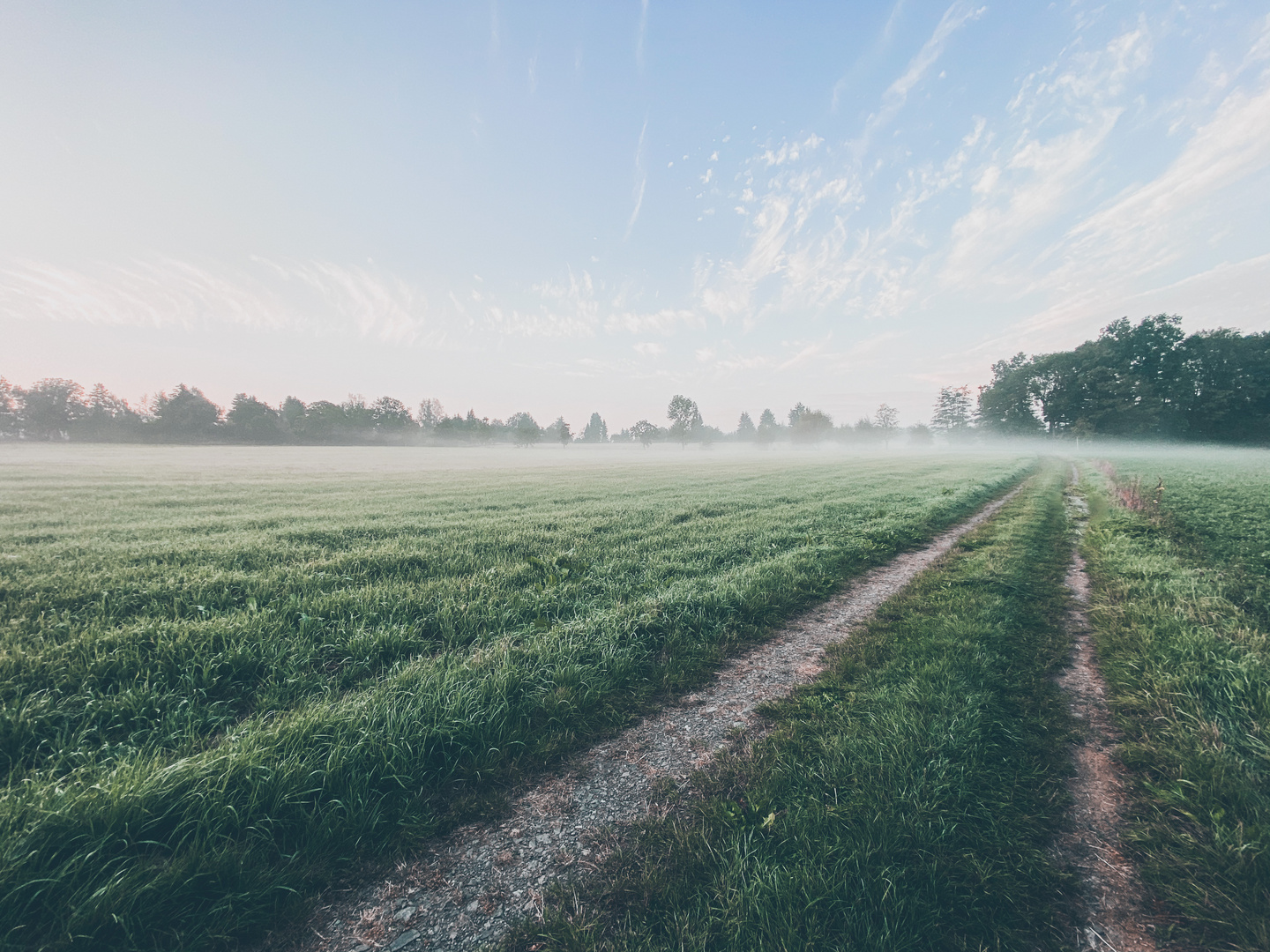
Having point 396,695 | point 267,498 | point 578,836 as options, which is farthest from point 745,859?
point 267,498

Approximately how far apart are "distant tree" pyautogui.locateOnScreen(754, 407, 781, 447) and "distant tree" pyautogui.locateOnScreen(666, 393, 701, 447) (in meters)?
28.8

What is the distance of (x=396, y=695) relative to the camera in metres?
3.62

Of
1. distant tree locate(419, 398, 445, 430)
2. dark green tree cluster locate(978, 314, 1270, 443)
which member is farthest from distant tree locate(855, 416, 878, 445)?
distant tree locate(419, 398, 445, 430)

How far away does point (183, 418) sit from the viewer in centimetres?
9312

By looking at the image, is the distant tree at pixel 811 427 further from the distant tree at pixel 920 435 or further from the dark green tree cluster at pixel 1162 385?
the dark green tree cluster at pixel 1162 385

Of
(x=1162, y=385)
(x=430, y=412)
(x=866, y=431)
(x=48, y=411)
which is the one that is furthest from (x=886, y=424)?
(x=48, y=411)

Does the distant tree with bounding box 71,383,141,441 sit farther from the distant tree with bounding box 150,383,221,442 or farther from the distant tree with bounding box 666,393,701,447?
the distant tree with bounding box 666,393,701,447

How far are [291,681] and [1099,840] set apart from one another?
5.90m

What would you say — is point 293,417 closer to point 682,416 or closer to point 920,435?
point 682,416

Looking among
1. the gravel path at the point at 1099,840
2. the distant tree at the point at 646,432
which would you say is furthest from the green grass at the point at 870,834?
the distant tree at the point at 646,432

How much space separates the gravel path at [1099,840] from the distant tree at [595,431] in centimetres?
16153

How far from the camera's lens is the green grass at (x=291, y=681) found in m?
2.24

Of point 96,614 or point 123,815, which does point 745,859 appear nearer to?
point 123,815

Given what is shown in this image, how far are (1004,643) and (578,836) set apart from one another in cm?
509
